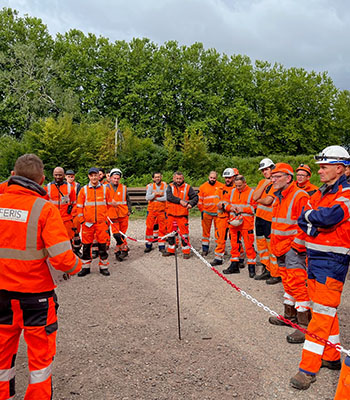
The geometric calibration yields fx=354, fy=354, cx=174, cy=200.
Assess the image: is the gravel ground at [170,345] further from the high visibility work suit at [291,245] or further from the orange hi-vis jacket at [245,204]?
the orange hi-vis jacket at [245,204]

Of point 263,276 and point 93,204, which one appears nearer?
point 263,276

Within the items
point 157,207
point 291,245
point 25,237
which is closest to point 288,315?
point 291,245

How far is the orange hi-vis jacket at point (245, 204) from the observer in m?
7.53

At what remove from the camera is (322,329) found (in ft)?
11.5

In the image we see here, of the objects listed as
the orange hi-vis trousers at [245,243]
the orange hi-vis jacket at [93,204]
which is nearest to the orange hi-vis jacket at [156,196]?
the orange hi-vis jacket at [93,204]

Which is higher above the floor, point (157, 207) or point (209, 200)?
point (209, 200)

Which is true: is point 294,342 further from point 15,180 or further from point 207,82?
point 207,82

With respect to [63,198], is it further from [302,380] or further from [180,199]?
[302,380]

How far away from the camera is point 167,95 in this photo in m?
31.9

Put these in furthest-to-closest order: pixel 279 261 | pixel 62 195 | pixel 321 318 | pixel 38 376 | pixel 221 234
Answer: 1. pixel 221 234
2. pixel 62 195
3. pixel 279 261
4. pixel 321 318
5. pixel 38 376

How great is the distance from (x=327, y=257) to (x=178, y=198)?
17.6ft

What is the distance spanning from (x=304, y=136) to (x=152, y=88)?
16.8 meters

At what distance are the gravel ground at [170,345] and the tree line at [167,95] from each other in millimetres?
16844

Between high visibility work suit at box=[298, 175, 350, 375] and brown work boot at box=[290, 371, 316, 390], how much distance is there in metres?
0.05
